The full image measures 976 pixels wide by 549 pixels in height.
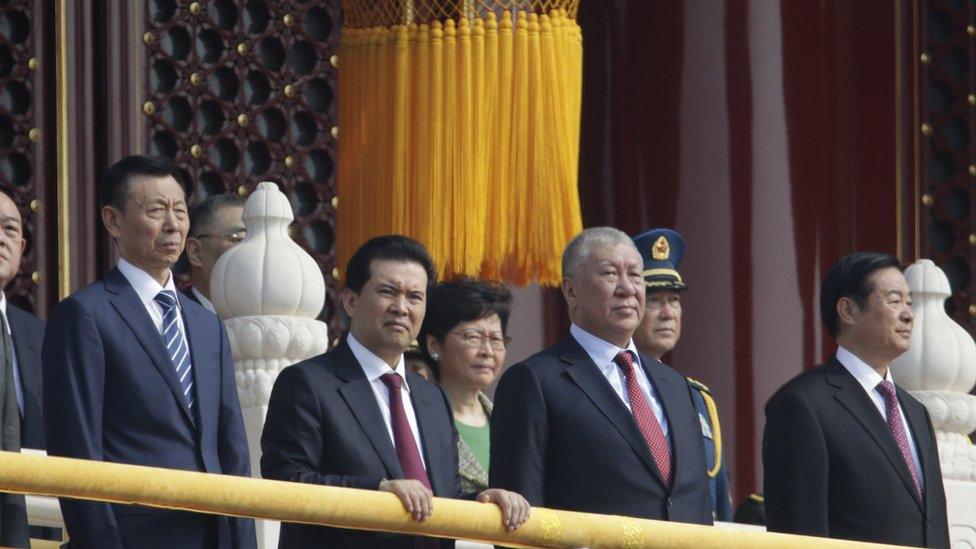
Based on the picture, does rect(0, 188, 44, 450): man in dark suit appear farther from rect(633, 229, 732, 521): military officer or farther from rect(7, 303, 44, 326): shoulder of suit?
rect(633, 229, 732, 521): military officer

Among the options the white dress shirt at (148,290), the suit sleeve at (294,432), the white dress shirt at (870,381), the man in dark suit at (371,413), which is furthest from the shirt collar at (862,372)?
the white dress shirt at (148,290)

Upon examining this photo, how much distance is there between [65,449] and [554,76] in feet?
10.6

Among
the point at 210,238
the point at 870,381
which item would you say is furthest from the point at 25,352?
the point at 870,381

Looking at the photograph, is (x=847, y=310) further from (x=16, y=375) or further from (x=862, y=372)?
(x=16, y=375)

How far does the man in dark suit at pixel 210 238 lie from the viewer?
7.64 meters

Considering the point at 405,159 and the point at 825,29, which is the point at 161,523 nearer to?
the point at 405,159

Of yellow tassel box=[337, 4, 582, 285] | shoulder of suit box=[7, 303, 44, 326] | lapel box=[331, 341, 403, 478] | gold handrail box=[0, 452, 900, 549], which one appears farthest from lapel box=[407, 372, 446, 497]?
yellow tassel box=[337, 4, 582, 285]

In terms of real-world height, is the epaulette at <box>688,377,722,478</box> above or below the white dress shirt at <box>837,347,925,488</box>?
below

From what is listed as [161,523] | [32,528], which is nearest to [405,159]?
[32,528]

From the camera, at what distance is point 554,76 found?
28.4 feet

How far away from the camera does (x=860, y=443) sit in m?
6.81

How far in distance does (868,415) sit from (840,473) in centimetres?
20

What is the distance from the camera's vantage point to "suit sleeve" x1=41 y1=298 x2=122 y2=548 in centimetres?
579

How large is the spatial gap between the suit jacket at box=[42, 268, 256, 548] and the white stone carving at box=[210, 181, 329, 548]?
0.81 m
